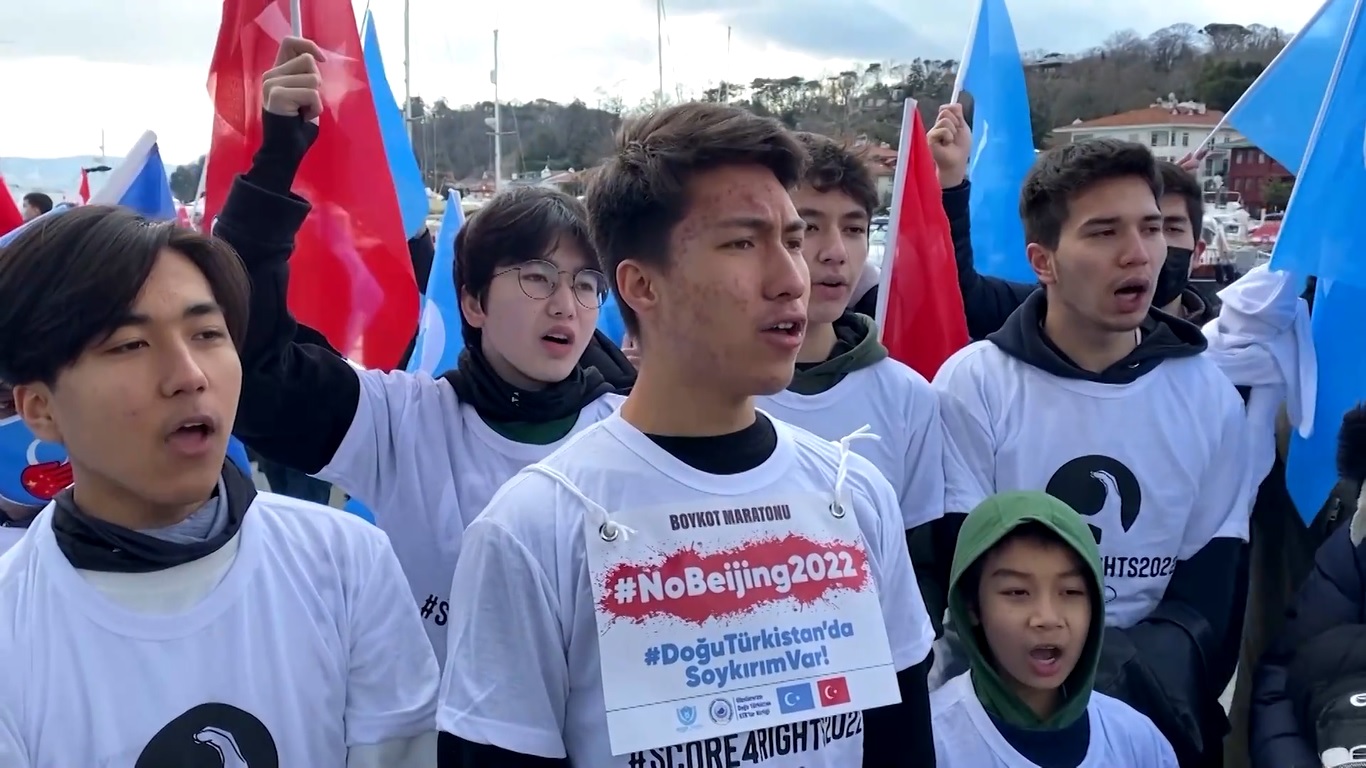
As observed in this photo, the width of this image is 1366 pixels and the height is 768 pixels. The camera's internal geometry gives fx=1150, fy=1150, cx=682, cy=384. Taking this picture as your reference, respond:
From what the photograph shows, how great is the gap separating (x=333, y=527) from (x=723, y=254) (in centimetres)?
77

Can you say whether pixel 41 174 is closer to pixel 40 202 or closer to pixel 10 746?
pixel 40 202

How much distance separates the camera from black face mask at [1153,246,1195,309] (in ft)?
12.4

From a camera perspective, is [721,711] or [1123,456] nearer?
[721,711]

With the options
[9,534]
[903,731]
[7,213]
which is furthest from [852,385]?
[7,213]

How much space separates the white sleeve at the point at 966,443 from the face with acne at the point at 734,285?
4.48ft

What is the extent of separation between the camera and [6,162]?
1975 cm

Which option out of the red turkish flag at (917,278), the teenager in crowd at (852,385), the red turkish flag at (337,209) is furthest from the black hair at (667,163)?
the red turkish flag at (917,278)

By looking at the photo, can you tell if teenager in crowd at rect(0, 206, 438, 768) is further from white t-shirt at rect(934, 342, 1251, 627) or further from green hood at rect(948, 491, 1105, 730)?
white t-shirt at rect(934, 342, 1251, 627)

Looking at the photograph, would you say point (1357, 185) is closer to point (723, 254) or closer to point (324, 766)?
point (723, 254)

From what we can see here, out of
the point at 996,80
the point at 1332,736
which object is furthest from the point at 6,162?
the point at 1332,736

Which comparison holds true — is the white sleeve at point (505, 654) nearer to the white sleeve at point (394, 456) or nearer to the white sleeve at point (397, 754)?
the white sleeve at point (397, 754)

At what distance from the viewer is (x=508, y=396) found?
2.71 meters

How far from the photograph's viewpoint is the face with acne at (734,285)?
65.7 inches

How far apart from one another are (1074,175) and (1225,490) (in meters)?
0.91
